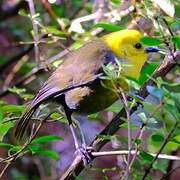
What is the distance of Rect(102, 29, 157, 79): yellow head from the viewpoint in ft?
7.79

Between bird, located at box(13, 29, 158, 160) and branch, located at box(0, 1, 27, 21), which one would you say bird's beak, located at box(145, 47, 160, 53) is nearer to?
bird, located at box(13, 29, 158, 160)

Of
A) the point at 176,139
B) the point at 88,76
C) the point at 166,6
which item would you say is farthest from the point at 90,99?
the point at 176,139

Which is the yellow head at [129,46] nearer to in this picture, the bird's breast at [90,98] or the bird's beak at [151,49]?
the bird's beak at [151,49]

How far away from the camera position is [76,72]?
2.26 metres

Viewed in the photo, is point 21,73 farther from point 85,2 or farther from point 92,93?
point 92,93

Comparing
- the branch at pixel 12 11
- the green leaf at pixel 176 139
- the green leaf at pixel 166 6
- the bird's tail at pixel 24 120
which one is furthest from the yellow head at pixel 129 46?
the branch at pixel 12 11

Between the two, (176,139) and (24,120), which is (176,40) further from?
(24,120)

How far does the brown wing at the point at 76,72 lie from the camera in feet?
7.29

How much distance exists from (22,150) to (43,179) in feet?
5.69

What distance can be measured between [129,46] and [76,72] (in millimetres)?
269

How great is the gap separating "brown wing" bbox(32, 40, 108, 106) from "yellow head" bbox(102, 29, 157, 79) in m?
0.10

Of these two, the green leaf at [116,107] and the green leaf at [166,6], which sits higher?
the green leaf at [166,6]

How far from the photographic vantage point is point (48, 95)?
2.22 meters

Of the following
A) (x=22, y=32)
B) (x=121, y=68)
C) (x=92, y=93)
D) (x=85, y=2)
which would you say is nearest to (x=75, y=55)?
(x=92, y=93)
